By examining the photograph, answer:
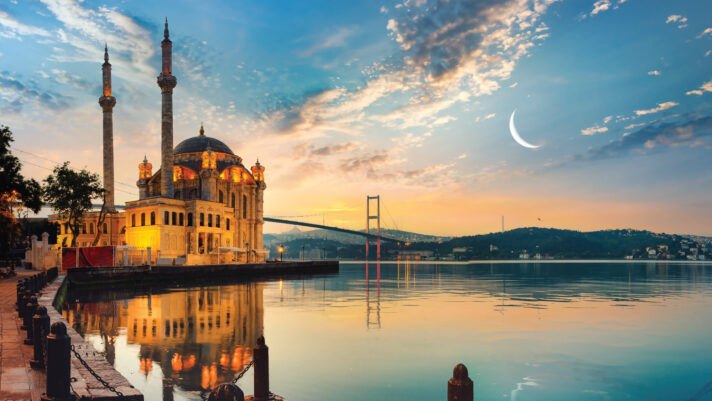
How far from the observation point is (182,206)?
54.6 m

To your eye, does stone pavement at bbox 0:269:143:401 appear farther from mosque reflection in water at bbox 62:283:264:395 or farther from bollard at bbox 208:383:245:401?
bollard at bbox 208:383:245:401

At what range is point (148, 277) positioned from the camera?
39562mm

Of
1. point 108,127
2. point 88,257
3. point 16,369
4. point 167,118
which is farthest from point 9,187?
point 108,127

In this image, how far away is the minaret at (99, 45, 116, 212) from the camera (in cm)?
5728

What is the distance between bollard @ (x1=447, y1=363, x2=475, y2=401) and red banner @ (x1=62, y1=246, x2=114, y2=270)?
131 feet

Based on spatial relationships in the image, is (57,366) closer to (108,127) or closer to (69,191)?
(69,191)

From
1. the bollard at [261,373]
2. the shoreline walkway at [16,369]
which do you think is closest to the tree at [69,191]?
the shoreline walkway at [16,369]

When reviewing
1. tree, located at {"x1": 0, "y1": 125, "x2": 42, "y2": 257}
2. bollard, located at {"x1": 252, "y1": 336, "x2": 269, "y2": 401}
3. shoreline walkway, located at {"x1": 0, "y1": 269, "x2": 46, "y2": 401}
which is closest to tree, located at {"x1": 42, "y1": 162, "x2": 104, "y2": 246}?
tree, located at {"x1": 0, "y1": 125, "x2": 42, "y2": 257}

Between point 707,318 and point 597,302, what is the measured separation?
5.78 metres

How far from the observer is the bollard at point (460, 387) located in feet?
13.4

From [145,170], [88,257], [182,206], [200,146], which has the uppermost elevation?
[200,146]

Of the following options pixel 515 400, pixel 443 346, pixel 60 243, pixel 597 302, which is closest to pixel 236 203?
pixel 60 243

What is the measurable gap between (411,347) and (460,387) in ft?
33.8

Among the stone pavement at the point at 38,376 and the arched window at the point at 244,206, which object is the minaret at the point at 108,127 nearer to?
the arched window at the point at 244,206
